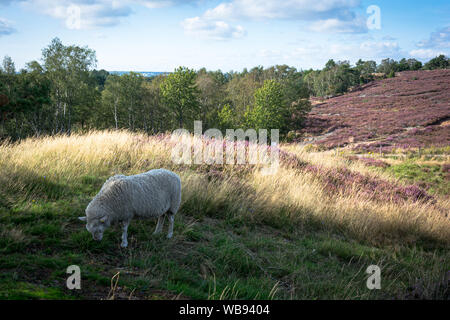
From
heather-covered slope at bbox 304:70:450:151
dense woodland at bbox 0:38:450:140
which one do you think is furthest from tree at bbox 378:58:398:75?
dense woodland at bbox 0:38:450:140

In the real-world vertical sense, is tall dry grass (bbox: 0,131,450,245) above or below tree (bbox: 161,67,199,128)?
below

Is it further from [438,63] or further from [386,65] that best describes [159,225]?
[386,65]

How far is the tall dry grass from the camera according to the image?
6.13m

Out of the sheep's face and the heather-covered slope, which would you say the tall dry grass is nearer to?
the sheep's face

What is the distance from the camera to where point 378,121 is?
146ft

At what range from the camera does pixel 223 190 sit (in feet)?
23.2

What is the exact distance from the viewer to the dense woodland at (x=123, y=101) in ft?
123

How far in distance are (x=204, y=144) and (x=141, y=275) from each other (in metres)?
7.08

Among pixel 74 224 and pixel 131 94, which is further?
pixel 131 94

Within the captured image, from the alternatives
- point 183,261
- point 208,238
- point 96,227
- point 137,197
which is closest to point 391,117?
point 208,238

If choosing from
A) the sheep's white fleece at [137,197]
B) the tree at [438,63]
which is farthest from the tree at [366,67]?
the sheep's white fleece at [137,197]

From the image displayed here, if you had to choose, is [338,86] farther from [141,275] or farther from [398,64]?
[141,275]
